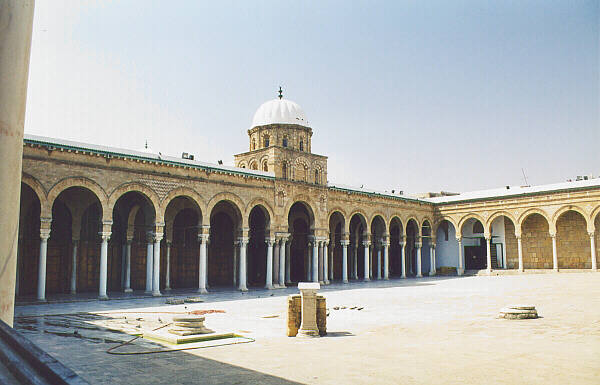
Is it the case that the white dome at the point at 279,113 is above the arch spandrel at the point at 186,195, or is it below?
above

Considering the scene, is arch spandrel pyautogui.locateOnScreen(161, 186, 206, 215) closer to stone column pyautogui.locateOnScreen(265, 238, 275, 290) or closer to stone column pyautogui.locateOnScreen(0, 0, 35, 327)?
stone column pyautogui.locateOnScreen(265, 238, 275, 290)

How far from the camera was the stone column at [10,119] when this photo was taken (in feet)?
12.5

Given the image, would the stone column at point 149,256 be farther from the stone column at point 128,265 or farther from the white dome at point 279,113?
the white dome at point 279,113

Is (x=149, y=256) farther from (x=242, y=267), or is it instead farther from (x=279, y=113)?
(x=279, y=113)

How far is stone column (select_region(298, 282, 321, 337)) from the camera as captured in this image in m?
9.92

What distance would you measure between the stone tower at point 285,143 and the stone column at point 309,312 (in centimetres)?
1777

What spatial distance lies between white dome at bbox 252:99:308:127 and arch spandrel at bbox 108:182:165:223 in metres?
11.4

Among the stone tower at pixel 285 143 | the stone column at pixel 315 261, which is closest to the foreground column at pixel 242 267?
the stone tower at pixel 285 143

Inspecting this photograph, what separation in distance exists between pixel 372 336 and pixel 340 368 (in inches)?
124

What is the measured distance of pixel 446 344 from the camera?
8.77 metres

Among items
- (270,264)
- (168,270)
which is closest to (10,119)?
(168,270)

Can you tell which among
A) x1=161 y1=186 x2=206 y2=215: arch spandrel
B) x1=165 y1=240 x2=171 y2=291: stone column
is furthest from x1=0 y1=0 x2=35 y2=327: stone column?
x1=165 y1=240 x2=171 y2=291: stone column

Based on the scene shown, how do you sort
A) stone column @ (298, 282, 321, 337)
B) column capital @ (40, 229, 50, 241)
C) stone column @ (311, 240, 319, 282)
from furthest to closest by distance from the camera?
stone column @ (311, 240, 319, 282), column capital @ (40, 229, 50, 241), stone column @ (298, 282, 321, 337)

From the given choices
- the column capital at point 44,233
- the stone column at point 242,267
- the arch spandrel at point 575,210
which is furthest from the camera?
the arch spandrel at point 575,210
